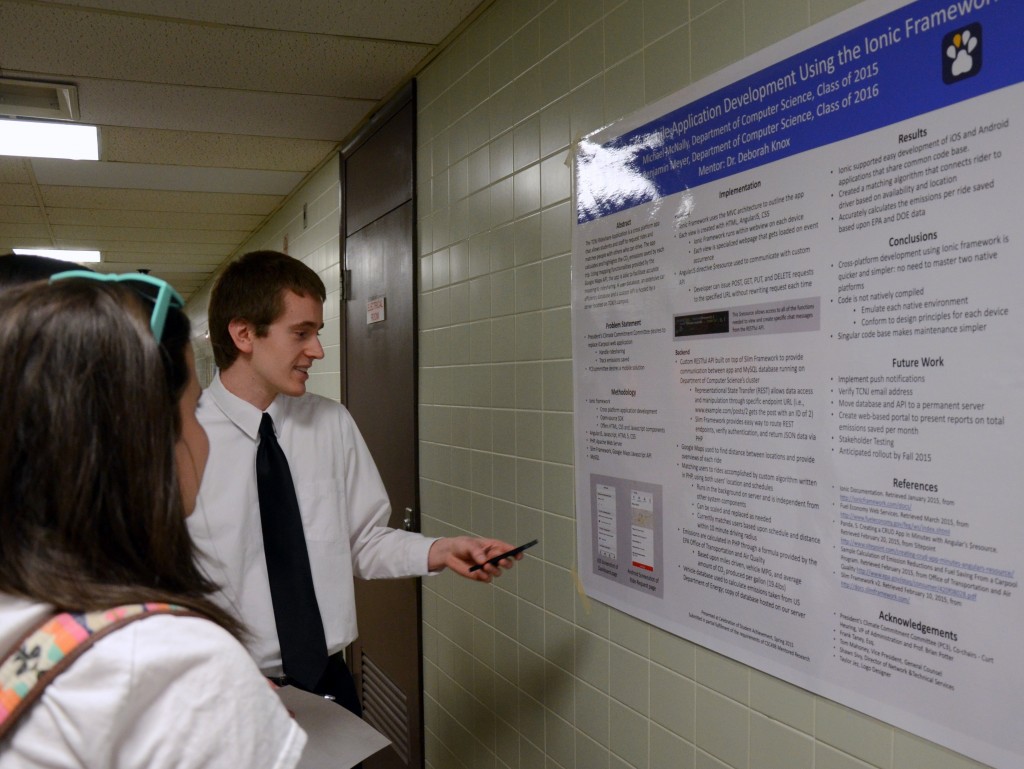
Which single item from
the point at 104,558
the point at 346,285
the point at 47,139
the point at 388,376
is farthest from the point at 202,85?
the point at 104,558

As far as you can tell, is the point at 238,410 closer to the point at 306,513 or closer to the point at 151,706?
the point at 306,513

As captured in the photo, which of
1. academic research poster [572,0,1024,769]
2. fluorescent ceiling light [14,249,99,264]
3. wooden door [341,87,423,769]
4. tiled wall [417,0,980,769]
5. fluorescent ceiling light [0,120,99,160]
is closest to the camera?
academic research poster [572,0,1024,769]

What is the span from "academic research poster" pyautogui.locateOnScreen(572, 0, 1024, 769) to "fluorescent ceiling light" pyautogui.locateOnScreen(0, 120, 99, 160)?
105 inches

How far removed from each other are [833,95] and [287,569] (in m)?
1.48

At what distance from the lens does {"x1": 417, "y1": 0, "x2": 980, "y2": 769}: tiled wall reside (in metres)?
1.42

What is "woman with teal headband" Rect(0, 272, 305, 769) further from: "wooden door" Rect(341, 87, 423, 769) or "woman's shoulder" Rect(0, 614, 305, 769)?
"wooden door" Rect(341, 87, 423, 769)

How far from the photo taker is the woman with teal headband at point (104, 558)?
712 millimetres

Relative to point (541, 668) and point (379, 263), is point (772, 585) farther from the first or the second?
point (379, 263)

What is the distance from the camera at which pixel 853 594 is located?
1180 mm

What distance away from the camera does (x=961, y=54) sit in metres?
1.02

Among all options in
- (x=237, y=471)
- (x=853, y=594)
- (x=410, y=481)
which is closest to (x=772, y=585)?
(x=853, y=594)

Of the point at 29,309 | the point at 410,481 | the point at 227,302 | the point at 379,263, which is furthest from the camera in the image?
the point at 379,263

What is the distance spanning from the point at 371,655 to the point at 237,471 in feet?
6.09

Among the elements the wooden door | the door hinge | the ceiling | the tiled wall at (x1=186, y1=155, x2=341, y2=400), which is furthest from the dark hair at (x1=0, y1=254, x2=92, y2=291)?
the tiled wall at (x1=186, y1=155, x2=341, y2=400)
